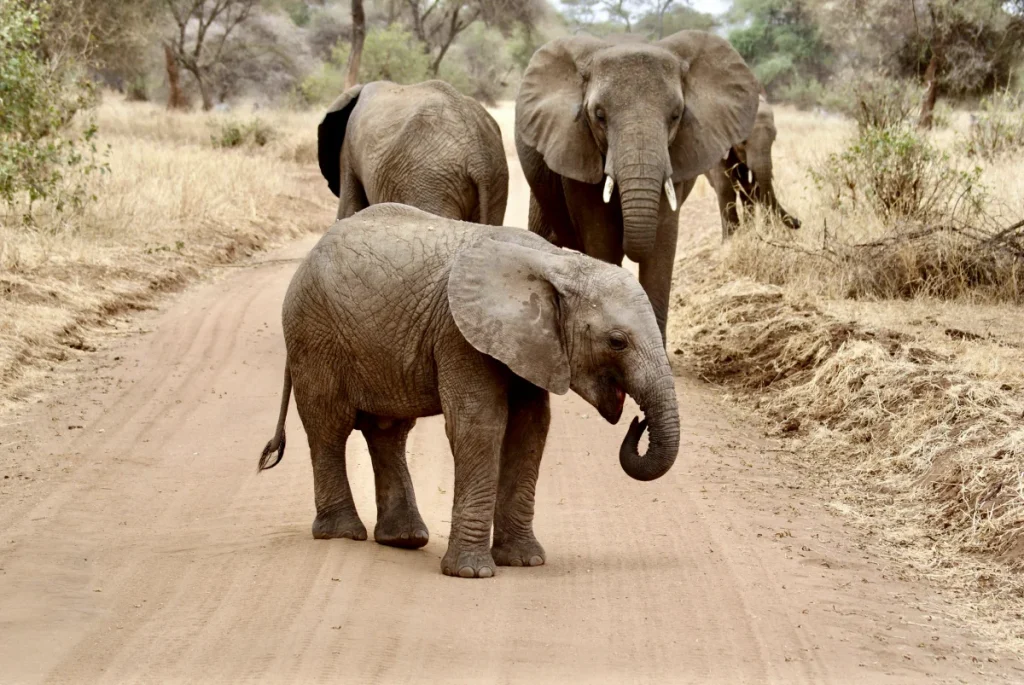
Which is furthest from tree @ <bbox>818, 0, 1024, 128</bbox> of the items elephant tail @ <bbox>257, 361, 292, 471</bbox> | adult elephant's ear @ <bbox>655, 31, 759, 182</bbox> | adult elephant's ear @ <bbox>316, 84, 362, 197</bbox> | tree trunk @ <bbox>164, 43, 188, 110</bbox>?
elephant tail @ <bbox>257, 361, 292, 471</bbox>

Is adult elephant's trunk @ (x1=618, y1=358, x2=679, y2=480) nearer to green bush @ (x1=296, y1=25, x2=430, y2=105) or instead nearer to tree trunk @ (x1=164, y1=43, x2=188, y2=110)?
green bush @ (x1=296, y1=25, x2=430, y2=105)

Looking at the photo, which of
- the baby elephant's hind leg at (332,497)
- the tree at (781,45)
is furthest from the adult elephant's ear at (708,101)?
the tree at (781,45)

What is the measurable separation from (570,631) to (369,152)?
15.7 feet

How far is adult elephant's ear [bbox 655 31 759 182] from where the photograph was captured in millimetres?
9109

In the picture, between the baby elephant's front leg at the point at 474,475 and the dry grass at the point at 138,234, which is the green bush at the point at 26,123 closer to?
the dry grass at the point at 138,234

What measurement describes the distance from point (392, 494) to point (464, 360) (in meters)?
0.94

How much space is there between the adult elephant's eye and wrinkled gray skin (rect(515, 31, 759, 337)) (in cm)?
290

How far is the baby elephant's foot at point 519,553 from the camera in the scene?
613 centimetres

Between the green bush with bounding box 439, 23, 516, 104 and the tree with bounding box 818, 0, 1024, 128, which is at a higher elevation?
the tree with bounding box 818, 0, 1024, 128

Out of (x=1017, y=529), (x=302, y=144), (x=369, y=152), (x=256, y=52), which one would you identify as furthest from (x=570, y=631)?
(x=256, y=52)

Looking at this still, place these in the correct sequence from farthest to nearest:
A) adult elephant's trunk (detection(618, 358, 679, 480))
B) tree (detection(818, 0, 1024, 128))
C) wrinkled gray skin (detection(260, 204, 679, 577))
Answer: tree (detection(818, 0, 1024, 128))
wrinkled gray skin (detection(260, 204, 679, 577))
adult elephant's trunk (detection(618, 358, 679, 480))

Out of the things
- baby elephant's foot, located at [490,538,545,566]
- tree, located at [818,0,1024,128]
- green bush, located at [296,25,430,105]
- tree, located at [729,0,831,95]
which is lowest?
tree, located at [729,0,831,95]

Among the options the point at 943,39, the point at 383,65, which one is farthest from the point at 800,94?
the point at 943,39

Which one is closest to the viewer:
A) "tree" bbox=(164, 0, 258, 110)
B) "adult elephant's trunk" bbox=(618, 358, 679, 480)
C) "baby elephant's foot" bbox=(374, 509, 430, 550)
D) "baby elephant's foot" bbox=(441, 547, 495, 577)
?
"adult elephant's trunk" bbox=(618, 358, 679, 480)
